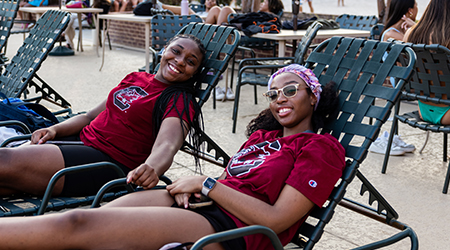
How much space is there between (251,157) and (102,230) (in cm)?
69

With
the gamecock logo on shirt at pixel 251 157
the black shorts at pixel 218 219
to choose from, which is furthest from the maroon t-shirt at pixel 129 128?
the black shorts at pixel 218 219

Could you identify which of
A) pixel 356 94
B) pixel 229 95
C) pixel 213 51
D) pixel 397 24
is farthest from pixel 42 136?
pixel 229 95

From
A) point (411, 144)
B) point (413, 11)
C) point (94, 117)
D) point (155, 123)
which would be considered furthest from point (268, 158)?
point (413, 11)

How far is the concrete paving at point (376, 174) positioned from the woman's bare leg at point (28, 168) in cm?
139

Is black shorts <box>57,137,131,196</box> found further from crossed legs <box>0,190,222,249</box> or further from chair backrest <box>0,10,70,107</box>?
chair backrest <box>0,10,70,107</box>

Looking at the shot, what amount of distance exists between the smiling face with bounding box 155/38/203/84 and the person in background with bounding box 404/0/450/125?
5.95 feet

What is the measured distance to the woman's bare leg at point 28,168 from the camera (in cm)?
220

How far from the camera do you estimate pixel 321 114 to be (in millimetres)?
2148

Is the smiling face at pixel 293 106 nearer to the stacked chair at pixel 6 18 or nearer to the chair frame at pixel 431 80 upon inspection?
the chair frame at pixel 431 80

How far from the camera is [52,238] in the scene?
153 centimetres

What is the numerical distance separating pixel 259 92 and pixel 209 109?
3.98 ft

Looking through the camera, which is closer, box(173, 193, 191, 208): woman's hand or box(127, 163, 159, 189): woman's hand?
box(173, 193, 191, 208): woman's hand

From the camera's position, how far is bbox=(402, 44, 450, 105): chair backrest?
10.1 ft

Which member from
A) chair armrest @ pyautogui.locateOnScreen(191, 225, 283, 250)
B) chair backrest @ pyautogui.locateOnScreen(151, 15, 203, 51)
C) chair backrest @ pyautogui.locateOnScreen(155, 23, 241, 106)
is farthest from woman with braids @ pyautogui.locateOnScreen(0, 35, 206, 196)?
chair backrest @ pyautogui.locateOnScreen(151, 15, 203, 51)
